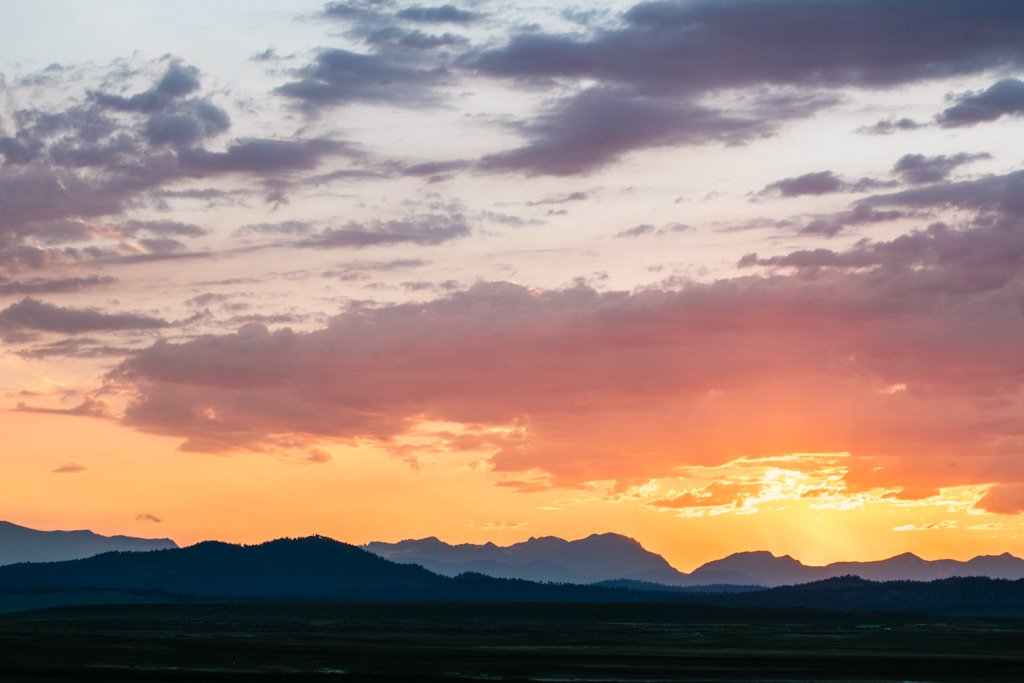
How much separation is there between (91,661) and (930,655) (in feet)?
281

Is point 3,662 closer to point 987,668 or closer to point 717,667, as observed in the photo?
point 717,667

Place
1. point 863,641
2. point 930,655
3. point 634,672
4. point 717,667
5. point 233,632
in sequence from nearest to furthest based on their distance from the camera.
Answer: point 634,672 → point 717,667 → point 930,655 → point 863,641 → point 233,632

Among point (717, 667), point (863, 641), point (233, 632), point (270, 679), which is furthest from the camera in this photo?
point (233, 632)

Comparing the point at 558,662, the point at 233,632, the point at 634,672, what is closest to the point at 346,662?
the point at 558,662

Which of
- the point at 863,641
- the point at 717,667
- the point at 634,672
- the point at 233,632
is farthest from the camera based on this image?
the point at 233,632

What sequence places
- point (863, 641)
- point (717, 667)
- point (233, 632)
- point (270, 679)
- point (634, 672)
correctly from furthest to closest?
point (233, 632)
point (863, 641)
point (717, 667)
point (634, 672)
point (270, 679)

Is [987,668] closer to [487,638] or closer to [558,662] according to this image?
[558,662]

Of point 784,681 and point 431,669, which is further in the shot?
point 431,669

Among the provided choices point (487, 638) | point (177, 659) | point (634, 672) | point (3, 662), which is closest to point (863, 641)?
point (487, 638)

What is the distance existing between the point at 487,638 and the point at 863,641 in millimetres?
49324

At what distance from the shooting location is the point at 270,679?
103 meters

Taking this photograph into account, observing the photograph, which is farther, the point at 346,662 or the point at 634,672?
the point at 346,662

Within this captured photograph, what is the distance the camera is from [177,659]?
123750 millimetres

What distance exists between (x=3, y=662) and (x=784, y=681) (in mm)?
64476
